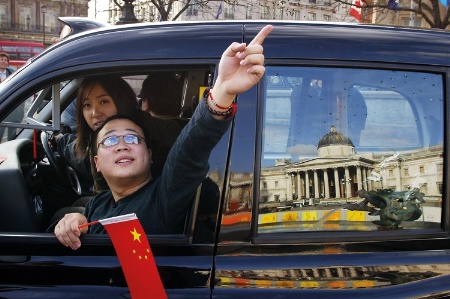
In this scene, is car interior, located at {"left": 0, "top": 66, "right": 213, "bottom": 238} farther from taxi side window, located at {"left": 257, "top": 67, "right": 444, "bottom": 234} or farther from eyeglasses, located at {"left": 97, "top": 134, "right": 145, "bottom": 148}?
taxi side window, located at {"left": 257, "top": 67, "right": 444, "bottom": 234}

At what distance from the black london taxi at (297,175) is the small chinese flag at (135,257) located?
0.10ft

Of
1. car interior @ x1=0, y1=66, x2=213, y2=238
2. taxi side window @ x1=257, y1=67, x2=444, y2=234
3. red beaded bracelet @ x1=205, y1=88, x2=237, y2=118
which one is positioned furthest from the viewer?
car interior @ x1=0, y1=66, x2=213, y2=238

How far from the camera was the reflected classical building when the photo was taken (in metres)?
1.87

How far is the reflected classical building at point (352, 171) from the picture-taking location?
6.13ft

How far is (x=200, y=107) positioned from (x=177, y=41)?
25cm

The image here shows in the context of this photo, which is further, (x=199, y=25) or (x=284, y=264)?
(x=199, y=25)

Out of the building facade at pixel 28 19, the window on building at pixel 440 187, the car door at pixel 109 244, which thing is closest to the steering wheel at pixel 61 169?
the car door at pixel 109 244

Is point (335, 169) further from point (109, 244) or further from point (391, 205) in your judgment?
point (109, 244)

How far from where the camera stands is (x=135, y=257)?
1790 mm

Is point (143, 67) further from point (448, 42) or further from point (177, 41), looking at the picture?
point (448, 42)

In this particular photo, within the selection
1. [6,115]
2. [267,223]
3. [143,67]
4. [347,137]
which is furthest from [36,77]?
[347,137]

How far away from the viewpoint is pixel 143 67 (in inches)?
74.4

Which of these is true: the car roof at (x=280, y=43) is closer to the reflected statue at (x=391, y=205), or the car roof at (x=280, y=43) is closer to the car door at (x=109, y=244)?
the car door at (x=109, y=244)

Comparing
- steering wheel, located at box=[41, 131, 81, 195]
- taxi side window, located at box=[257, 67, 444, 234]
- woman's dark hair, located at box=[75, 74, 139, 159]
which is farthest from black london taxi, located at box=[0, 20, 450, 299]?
steering wheel, located at box=[41, 131, 81, 195]
